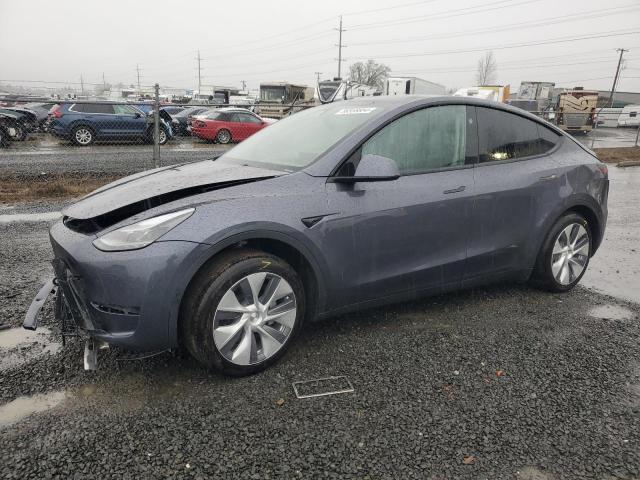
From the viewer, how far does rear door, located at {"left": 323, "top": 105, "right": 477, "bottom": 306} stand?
2.93 meters

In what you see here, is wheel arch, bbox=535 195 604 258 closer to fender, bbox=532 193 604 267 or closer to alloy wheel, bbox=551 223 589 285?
fender, bbox=532 193 604 267

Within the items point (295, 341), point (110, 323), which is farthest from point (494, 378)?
point (110, 323)

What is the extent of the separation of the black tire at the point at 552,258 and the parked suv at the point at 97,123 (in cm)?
1402

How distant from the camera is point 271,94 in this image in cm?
3394

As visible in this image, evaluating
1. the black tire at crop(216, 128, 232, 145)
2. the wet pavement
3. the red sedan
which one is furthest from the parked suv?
the wet pavement

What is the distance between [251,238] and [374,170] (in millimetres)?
828

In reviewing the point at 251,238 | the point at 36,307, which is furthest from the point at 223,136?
the point at 251,238

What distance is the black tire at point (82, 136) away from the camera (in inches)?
627

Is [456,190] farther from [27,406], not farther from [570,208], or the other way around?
[27,406]

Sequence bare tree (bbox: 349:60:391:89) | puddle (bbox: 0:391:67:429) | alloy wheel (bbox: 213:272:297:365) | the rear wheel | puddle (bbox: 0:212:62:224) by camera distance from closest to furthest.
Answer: puddle (bbox: 0:391:67:429)
alloy wheel (bbox: 213:272:297:365)
puddle (bbox: 0:212:62:224)
the rear wheel
bare tree (bbox: 349:60:391:89)

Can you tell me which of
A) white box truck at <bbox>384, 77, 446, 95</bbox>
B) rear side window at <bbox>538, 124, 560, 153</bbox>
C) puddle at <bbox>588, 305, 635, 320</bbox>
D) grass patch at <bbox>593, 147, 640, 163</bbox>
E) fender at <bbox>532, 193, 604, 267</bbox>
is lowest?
grass patch at <bbox>593, 147, 640, 163</bbox>

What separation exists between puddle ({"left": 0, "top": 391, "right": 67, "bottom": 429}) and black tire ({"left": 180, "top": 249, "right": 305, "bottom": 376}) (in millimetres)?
686

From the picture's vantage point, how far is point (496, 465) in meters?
2.12

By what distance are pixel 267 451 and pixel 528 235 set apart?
8.56 ft
